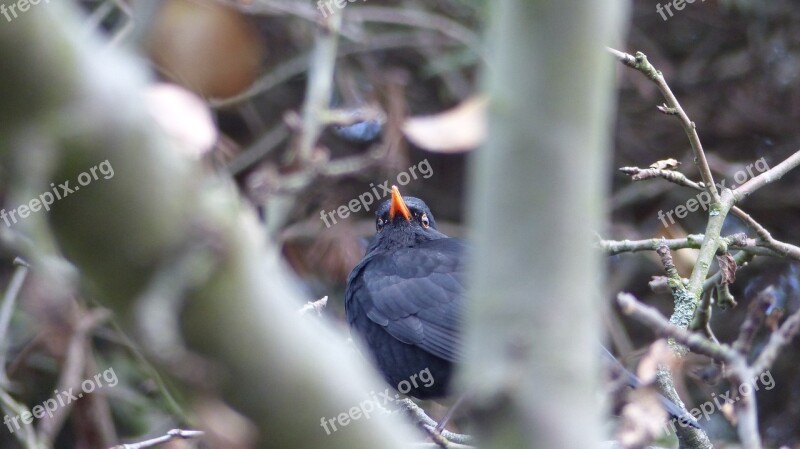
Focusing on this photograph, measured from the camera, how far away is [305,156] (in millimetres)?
3756

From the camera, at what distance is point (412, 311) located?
12.1ft

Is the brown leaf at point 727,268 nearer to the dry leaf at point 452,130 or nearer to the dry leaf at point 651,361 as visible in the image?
the dry leaf at point 452,130

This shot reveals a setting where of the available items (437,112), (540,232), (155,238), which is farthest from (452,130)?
(437,112)

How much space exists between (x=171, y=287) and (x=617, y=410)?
1.01 meters

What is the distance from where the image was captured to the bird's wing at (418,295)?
359cm

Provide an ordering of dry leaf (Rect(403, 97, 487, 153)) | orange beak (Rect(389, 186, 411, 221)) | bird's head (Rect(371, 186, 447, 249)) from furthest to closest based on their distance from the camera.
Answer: bird's head (Rect(371, 186, 447, 249)), orange beak (Rect(389, 186, 411, 221)), dry leaf (Rect(403, 97, 487, 153))

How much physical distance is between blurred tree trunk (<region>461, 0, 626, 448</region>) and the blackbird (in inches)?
95.5

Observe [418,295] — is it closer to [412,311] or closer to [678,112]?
[412,311]

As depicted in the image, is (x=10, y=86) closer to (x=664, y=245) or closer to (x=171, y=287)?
(x=171, y=287)

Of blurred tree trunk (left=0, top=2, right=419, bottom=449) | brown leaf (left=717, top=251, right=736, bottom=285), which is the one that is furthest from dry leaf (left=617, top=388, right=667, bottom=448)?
brown leaf (left=717, top=251, right=736, bottom=285)

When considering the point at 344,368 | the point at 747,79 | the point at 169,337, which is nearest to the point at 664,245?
the point at 344,368

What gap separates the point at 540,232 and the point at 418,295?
269cm

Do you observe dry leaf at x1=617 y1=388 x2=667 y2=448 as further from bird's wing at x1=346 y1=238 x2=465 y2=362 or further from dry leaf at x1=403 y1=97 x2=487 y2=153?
bird's wing at x1=346 y1=238 x2=465 y2=362

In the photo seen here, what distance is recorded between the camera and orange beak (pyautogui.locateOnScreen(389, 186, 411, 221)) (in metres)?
4.03
